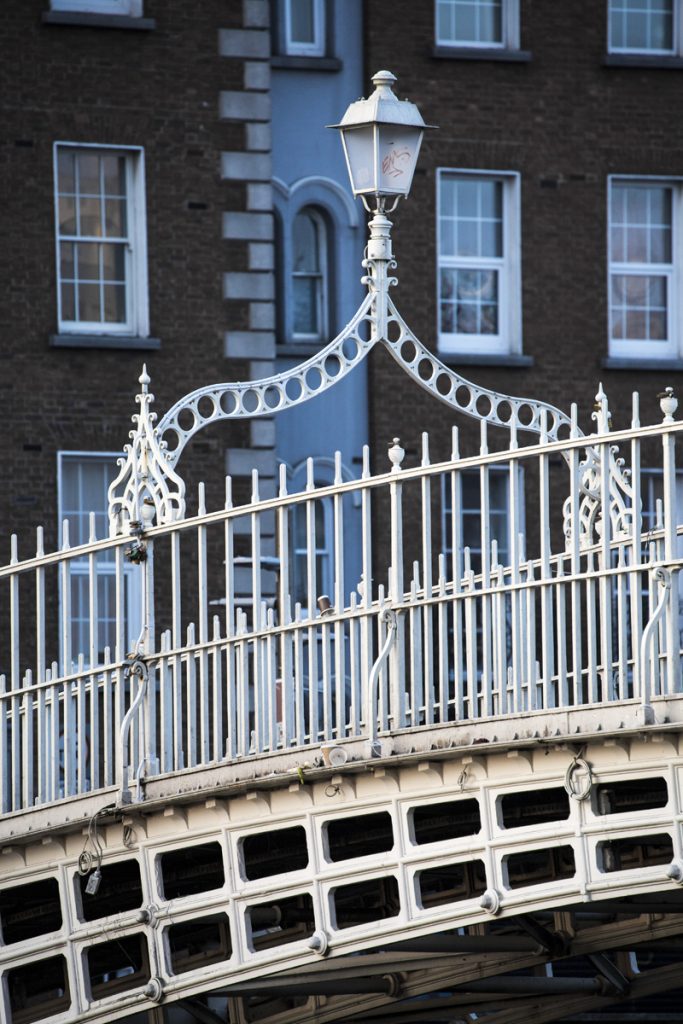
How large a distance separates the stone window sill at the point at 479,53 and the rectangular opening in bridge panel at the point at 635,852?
15.0 meters

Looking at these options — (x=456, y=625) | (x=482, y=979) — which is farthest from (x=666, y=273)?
(x=456, y=625)

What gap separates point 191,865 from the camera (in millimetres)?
13828

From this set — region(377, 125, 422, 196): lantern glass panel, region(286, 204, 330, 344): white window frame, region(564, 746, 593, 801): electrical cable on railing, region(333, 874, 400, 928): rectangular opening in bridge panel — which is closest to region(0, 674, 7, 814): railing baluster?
region(333, 874, 400, 928): rectangular opening in bridge panel

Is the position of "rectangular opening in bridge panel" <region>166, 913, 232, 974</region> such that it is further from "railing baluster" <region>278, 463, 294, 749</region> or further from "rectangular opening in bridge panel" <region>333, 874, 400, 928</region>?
"railing baluster" <region>278, 463, 294, 749</region>

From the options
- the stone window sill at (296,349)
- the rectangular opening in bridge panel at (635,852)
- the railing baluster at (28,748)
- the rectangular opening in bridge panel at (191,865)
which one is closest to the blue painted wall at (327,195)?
the stone window sill at (296,349)

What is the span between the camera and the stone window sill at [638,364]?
28.0 m

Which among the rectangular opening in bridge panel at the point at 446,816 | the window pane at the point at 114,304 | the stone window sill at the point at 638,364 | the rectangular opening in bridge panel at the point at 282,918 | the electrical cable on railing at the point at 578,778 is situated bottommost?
the rectangular opening in bridge panel at the point at 282,918

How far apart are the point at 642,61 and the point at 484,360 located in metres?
3.97

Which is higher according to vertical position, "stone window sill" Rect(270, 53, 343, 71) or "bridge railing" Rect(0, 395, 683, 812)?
"stone window sill" Rect(270, 53, 343, 71)

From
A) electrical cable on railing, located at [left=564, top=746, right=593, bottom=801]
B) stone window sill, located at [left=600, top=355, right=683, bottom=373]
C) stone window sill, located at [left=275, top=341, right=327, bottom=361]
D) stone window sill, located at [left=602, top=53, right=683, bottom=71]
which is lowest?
electrical cable on railing, located at [left=564, top=746, right=593, bottom=801]

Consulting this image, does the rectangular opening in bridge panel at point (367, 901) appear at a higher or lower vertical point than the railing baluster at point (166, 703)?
lower

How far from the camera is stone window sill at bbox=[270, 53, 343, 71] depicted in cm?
2719

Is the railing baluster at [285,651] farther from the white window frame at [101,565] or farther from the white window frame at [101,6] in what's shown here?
the white window frame at [101,6]

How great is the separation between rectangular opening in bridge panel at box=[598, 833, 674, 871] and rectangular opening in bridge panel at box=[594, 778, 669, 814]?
152 mm
